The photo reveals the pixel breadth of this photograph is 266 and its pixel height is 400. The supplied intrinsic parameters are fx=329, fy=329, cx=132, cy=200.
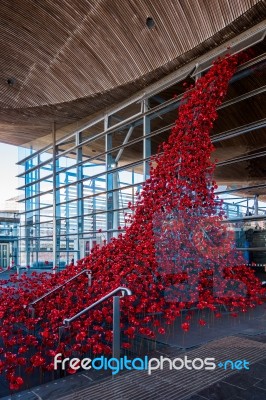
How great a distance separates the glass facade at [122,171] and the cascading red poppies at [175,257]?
1249 mm

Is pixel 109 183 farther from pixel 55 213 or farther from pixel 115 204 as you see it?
pixel 55 213

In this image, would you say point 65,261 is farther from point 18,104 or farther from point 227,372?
point 227,372

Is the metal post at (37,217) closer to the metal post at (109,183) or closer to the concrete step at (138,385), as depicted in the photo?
the metal post at (109,183)

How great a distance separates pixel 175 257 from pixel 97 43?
6.55 meters

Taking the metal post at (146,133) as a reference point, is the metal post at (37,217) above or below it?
below

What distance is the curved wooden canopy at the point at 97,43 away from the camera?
7621 mm

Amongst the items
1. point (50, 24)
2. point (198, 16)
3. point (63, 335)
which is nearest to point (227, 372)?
point (63, 335)

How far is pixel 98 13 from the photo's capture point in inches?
333

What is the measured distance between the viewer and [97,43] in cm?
924

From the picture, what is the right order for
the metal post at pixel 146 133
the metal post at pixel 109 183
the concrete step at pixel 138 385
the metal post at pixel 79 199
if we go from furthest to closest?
the metal post at pixel 79 199
the metal post at pixel 109 183
the metal post at pixel 146 133
the concrete step at pixel 138 385

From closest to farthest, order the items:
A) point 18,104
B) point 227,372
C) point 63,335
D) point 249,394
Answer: point 249,394, point 227,372, point 63,335, point 18,104

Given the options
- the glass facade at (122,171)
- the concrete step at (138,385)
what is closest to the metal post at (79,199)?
the glass facade at (122,171)

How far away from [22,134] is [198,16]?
11278mm

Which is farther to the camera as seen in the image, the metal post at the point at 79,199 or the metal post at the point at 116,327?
the metal post at the point at 79,199
